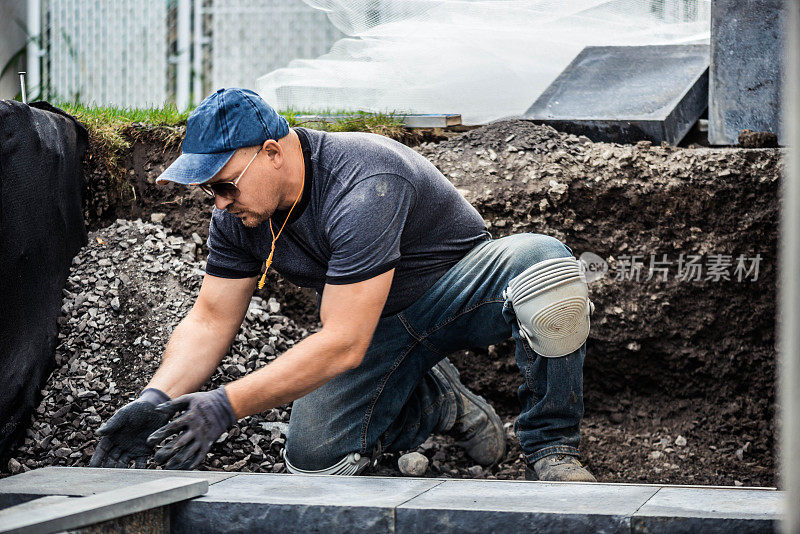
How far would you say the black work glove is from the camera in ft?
7.89

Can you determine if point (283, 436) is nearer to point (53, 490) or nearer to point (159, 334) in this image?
point (159, 334)

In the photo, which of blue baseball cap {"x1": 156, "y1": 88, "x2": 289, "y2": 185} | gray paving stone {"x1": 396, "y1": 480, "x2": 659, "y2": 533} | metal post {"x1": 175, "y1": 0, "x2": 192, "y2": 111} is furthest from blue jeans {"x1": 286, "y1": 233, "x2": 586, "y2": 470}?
metal post {"x1": 175, "y1": 0, "x2": 192, "y2": 111}

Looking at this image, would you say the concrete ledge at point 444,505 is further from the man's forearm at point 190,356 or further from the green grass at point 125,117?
the green grass at point 125,117

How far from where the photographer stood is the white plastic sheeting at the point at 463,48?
4461 millimetres

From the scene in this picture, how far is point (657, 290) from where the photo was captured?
373cm

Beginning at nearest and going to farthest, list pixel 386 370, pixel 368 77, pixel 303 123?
pixel 386 370
pixel 303 123
pixel 368 77

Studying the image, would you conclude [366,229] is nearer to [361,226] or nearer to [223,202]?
[361,226]

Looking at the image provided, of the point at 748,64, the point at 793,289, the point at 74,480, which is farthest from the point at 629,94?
the point at 793,289

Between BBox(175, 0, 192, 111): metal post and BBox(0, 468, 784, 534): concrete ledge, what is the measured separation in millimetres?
5047

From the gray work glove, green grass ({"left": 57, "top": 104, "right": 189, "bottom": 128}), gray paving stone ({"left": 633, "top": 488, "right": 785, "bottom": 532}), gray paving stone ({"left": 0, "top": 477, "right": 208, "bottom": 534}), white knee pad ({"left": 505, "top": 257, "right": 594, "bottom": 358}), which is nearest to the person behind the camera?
gray paving stone ({"left": 0, "top": 477, "right": 208, "bottom": 534})

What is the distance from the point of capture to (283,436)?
3.25 m

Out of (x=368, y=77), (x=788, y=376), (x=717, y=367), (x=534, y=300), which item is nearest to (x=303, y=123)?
(x=368, y=77)

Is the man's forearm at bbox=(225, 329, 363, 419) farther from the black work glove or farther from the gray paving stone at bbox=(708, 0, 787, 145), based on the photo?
the gray paving stone at bbox=(708, 0, 787, 145)

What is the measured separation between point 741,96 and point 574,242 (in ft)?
3.49
